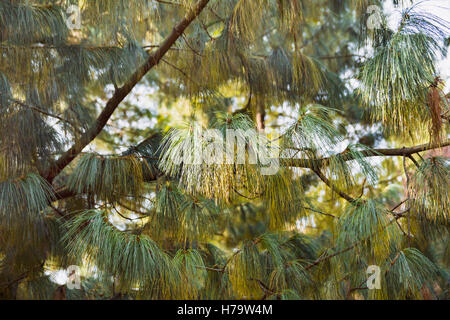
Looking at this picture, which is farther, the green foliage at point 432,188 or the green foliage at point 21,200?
the green foliage at point 21,200

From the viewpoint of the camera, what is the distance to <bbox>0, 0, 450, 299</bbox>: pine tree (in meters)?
1.32

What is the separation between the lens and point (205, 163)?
1.28 m

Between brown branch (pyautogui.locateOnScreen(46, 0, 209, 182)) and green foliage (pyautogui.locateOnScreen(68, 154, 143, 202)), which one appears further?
brown branch (pyautogui.locateOnScreen(46, 0, 209, 182))

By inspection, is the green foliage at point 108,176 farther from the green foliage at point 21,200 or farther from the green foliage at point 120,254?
the green foliage at point 120,254

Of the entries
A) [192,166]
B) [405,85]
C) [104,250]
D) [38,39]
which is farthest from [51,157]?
[405,85]

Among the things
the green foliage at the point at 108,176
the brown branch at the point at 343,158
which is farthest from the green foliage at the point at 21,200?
the brown branch at the point at 343,158

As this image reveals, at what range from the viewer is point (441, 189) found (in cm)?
137

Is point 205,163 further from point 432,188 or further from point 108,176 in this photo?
point 432,188

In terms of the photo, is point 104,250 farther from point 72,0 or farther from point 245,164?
point 72,0

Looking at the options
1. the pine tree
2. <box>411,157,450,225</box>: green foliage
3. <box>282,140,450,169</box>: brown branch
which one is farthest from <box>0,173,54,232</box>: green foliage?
<box>411,157,450,225</box>: green foliage

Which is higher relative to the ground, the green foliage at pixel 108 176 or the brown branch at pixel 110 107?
the brown branch at pixel 110 107

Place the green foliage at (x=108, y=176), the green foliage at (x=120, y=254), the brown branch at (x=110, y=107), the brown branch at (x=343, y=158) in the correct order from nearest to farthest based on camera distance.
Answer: the green foliage at (x=120, y=254) < the brown branch at (x=343, y=158) < the green foliage at (x=108, y=176) < the brown branch at (x=110, y=107)

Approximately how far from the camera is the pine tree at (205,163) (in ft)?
4.33

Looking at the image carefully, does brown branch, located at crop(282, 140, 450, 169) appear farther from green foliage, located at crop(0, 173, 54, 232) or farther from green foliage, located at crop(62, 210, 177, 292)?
green foliage, located at crop(0, 173, 54, 232)
